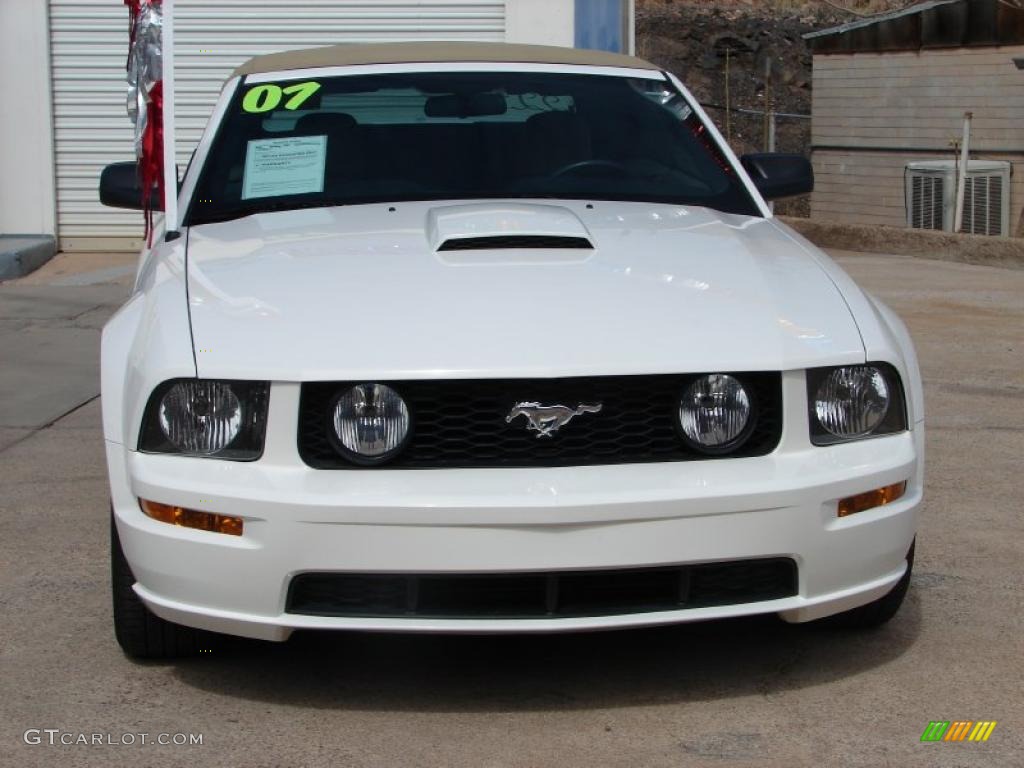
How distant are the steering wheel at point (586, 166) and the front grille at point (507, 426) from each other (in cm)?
152

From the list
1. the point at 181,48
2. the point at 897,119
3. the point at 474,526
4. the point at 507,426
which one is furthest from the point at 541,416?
the point at 897,119

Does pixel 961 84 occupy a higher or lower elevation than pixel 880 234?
higher

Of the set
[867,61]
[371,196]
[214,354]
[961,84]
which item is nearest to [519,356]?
[214,354]

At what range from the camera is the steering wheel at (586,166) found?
4.72 m

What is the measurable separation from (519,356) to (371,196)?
1420mm

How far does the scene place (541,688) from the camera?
3592 mm

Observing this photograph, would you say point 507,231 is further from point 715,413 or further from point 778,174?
point 778,174

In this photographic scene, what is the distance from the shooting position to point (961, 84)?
18609 millimetres

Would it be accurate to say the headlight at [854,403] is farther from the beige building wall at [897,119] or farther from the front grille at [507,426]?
the beige building wall at [897,119]

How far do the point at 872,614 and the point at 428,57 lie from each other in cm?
235

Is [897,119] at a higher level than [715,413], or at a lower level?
higher

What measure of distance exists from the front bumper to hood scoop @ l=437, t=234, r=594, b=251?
2.56 ft

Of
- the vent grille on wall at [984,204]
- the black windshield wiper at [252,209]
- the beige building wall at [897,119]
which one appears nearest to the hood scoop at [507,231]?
the black windshield wiper at [252,209]

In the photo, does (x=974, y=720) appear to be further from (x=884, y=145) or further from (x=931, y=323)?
(x=884, y=145)
